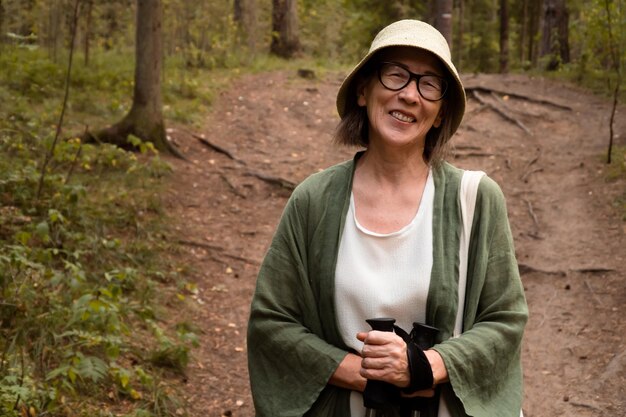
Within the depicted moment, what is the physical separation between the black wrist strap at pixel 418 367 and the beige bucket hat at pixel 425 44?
0.80 meters

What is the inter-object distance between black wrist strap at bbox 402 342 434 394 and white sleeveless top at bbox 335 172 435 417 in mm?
174

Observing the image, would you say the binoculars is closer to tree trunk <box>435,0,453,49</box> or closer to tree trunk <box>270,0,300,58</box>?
tree trunk <box>435,0,453,49</box>

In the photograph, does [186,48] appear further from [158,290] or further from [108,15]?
[158,290]

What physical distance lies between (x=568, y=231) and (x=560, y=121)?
4.58 m

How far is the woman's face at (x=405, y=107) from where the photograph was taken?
2.62m

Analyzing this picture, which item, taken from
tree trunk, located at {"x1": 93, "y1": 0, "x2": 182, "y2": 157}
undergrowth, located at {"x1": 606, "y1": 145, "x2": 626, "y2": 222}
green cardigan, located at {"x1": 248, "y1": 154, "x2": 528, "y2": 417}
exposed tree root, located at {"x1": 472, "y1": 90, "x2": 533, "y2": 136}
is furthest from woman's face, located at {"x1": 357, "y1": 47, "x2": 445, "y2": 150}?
exposed tree root, located at {"x1": 472, "y1": 90, "x2": 533, "y2": 136}

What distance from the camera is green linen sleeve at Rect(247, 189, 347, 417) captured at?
257cm

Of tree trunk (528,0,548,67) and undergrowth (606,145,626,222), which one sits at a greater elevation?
tree trunk (528,0,548,67)

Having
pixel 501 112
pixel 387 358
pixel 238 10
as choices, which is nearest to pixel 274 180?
pixel 501 112

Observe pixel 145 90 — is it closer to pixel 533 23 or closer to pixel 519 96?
pixel 519 96

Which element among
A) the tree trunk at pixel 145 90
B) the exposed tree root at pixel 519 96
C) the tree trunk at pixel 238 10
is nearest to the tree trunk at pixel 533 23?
the tree trunk at pixel 238 10

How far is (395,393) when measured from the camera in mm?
2428

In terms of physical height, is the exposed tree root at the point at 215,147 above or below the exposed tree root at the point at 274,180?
above

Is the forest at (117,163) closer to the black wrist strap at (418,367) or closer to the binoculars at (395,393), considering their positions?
the binoculars at (395,393)
